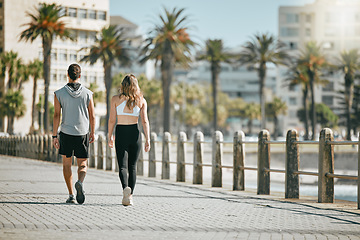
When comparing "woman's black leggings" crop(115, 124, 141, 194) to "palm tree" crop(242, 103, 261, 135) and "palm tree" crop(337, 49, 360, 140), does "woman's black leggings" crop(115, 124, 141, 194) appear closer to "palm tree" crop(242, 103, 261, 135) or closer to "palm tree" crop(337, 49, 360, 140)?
"palm tree" crop(337, 49, 360, 140)

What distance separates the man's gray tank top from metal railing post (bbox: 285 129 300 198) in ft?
13.1

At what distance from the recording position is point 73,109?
9789 millimetres

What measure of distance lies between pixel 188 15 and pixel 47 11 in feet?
39.2

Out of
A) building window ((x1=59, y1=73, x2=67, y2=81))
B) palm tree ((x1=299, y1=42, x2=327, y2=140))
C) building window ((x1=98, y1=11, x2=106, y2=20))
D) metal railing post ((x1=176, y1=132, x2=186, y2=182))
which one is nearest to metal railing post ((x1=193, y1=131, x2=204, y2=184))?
metal railing post ((x1=176, y1=132, x2=186, y2=182))

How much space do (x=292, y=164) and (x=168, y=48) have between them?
154ft

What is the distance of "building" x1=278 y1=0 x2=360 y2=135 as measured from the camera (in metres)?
138

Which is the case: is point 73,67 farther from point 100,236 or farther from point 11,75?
point 11,75

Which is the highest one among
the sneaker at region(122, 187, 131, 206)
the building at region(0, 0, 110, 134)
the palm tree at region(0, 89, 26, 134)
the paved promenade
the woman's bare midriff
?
the building at region(0, 0, 110, 134)

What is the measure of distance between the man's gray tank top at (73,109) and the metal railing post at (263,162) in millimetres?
4470

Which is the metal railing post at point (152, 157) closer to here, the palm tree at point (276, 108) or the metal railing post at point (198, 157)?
the metal railing post at point (198, 157)

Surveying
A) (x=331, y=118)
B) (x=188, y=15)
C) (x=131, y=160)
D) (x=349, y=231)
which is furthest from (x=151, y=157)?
(x=331, y=118)

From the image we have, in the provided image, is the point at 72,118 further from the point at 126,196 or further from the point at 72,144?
the point at 126,196

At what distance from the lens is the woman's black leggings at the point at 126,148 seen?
9.70 metres

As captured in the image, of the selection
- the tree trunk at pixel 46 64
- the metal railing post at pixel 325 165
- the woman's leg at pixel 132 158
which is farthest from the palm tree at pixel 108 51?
the woman's leg at pixel 132 158
